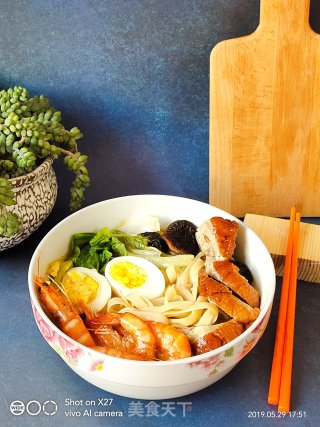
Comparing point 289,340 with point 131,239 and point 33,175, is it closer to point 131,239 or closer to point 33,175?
point 131,239

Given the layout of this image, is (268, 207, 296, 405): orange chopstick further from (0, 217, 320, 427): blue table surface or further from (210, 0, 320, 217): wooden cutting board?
(210, 0, 320, 217): wooden cutting board

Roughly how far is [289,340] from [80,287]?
0.48 metres

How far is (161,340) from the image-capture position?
1.27m

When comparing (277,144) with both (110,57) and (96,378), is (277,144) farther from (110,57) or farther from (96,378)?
(96,378)

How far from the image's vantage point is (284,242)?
160cm

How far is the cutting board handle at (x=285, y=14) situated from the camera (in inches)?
58.5

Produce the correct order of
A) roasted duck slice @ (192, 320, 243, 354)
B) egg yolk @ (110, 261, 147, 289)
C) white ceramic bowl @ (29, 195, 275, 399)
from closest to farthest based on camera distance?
white ceramic bowl @ (29, 195, 275, 399) → roasted duck slice @ (192, 320, 243, 354) → egg yolk @ (110, 261, 147, 289)

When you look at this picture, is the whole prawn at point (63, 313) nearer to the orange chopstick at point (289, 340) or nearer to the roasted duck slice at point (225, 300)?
the roasted duck slice at point (225, 300)

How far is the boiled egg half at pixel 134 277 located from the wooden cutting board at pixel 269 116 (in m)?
0.37

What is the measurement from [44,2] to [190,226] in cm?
68

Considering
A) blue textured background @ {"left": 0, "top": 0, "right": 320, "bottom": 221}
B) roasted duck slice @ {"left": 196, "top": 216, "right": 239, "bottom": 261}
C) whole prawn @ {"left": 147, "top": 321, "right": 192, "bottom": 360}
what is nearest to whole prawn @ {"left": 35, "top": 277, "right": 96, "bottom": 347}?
whole prawn @ {"left": 147, "top": 321, "right": 192, "bottom": 360}

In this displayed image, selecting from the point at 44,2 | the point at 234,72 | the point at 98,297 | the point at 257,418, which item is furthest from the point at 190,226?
the point at 44,2

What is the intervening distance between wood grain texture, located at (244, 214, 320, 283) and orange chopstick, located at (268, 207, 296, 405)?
0.03 meters

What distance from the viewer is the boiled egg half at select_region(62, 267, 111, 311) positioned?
1409 millimetres
